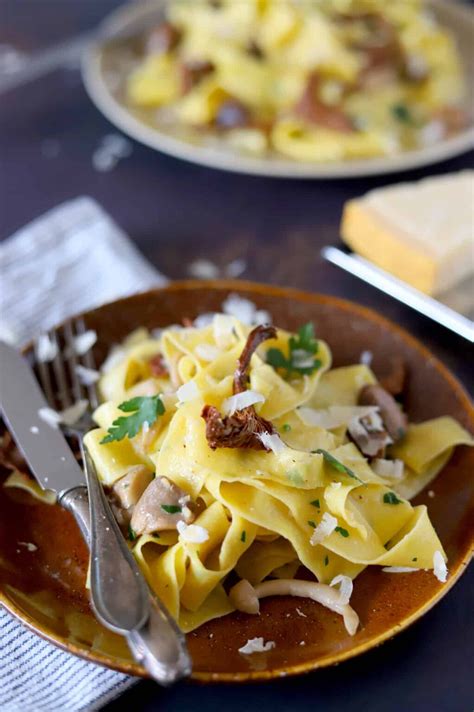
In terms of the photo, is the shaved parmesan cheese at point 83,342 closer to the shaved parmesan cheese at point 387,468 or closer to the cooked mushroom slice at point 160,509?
the cooked mushroom slice at point 160,509

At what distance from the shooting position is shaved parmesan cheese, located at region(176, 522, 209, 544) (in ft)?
5.50

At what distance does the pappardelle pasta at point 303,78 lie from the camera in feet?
11.4

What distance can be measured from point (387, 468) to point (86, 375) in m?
0.85

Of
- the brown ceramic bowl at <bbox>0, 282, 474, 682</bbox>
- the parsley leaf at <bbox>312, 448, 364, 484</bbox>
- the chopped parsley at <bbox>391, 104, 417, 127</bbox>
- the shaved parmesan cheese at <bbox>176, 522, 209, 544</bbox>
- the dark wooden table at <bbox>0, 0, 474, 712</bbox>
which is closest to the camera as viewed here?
the brown ceramic bowl at <bbox>0, 282, 474, 682</bbox>

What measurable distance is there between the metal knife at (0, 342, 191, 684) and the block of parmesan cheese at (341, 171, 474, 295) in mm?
1400

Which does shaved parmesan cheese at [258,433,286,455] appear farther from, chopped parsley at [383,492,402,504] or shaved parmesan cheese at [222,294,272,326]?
shaved parmesan cheese at [222,294,272,326]

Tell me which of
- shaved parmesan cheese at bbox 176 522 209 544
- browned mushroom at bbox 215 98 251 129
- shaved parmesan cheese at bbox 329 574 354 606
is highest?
shaved parmesan cheese at bbox 176 522 209 544

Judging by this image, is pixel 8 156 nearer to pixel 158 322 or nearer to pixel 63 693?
pixel 158 322

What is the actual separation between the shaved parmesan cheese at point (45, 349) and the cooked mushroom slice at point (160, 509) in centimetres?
65

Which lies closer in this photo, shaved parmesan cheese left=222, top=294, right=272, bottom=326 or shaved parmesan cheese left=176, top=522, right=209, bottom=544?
shaved parmesan cheese left=176, top=522, right=209, bottom=544

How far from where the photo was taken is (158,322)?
2.40m

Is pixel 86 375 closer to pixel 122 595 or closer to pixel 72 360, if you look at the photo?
pixel 72 360

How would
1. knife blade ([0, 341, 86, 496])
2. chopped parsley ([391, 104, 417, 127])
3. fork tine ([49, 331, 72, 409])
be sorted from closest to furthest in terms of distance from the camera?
knife blade ([0, 341, 86, 496]) < fork tine ([49, 331, 72, 409]) < chopped parsley ([391, 104, 417, 127])

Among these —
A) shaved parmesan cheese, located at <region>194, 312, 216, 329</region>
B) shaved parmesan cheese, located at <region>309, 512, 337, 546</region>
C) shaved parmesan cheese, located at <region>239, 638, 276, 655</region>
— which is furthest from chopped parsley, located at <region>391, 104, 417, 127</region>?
shaved parmesan cheese, located at <region>239, 638, 276, 655</region>
